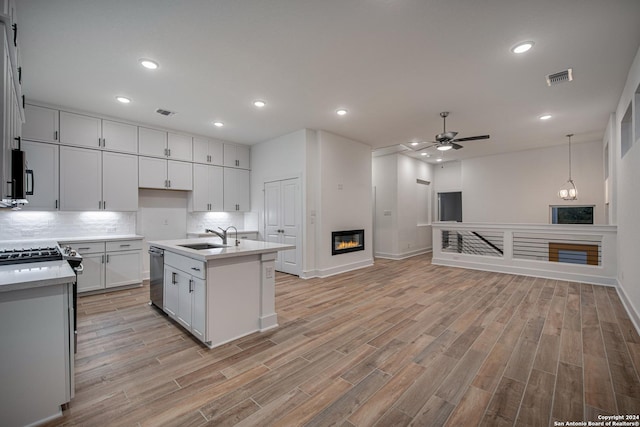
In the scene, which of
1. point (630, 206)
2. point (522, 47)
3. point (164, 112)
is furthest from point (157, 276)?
point (630, 206)

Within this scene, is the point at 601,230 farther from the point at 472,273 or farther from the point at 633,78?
the point at 633,78

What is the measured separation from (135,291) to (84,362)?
8.14ft

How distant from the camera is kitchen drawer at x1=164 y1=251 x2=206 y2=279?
2.72m

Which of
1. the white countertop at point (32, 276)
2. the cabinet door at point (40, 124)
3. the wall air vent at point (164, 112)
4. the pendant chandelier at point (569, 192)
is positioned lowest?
the white countertop at point (32, 276)

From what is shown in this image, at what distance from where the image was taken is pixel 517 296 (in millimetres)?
4344

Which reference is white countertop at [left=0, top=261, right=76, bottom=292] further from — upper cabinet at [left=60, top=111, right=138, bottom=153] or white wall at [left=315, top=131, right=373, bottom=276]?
white wall at [left=315, top=131, right=373, bottom=276]

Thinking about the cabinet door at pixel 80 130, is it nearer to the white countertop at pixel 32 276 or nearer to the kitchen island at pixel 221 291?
the kitchen island at pixel 221 291

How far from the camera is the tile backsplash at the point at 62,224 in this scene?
4328 mm

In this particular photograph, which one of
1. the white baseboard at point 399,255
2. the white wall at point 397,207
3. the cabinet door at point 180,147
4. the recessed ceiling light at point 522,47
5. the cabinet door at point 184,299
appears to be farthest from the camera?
the white wall at point 397,207

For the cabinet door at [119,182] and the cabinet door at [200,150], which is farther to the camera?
the cabinet door at [200,150]

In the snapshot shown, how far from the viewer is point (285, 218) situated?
6.04m

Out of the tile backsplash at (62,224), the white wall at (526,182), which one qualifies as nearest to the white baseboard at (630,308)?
the white wall at (526,182)

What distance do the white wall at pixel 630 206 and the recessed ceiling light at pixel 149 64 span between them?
208 inches

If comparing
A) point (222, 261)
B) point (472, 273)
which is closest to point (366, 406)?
point (222, 261)
